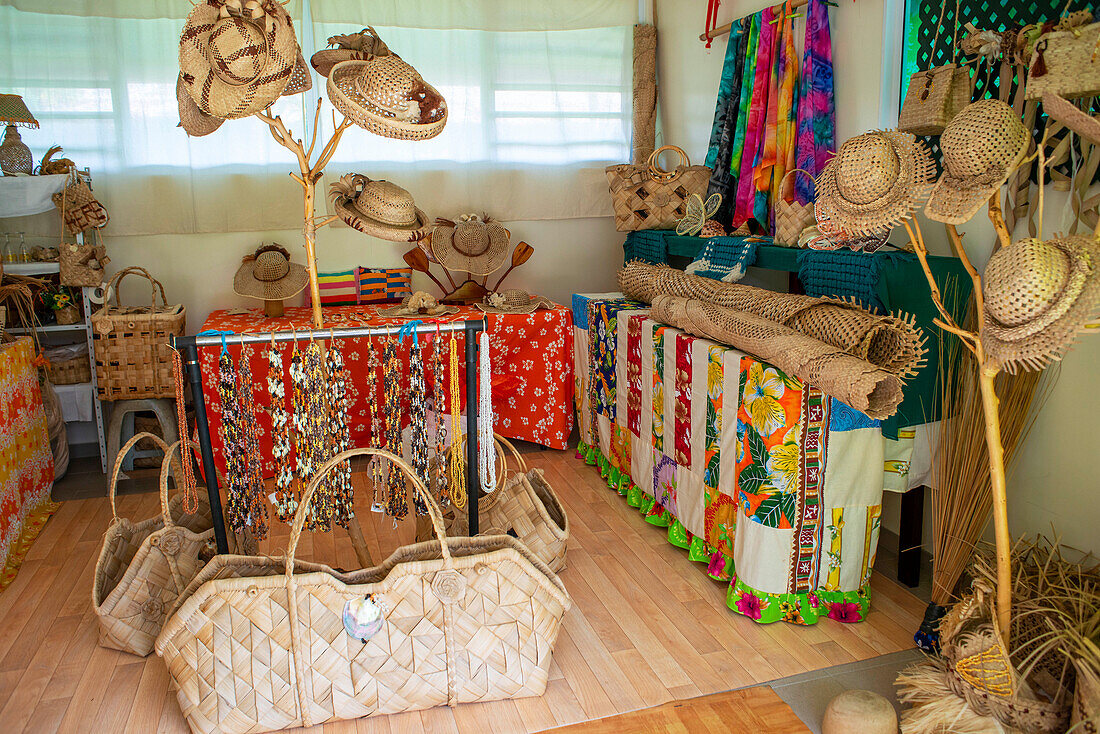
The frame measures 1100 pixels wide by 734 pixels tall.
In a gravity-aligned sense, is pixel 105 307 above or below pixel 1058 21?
below

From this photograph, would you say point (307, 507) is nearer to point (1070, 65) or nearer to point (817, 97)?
point (1070, 65)

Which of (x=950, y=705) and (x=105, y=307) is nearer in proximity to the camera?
(x=950, y=705)

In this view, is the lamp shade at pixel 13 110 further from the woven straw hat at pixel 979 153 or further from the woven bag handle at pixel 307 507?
the woven straw hat at pixel 979 153

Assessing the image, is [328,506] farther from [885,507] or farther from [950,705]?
[885,507]

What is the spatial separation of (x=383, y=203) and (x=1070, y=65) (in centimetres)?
176

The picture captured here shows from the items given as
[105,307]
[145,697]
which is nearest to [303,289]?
[105,307]

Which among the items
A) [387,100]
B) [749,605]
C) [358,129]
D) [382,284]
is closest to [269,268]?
[382,284]

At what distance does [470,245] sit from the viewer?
4.41m

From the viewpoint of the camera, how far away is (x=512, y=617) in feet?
7.14

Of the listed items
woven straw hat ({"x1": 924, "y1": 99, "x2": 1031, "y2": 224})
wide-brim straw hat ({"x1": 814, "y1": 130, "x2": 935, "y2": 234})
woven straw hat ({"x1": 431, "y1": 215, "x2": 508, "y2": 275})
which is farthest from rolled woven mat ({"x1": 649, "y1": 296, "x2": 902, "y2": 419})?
woven straw hat ({"x1": 431, "y1": 215, "x2": 508, "y2": 275})

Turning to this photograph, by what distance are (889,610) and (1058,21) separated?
179 centimetres

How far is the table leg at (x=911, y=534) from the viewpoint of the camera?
272cm

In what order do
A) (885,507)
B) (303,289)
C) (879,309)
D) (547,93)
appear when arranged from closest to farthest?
(879,309) < (885,507) < (303,289) < (547,93)

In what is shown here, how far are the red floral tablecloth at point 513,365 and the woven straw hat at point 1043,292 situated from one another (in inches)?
104
